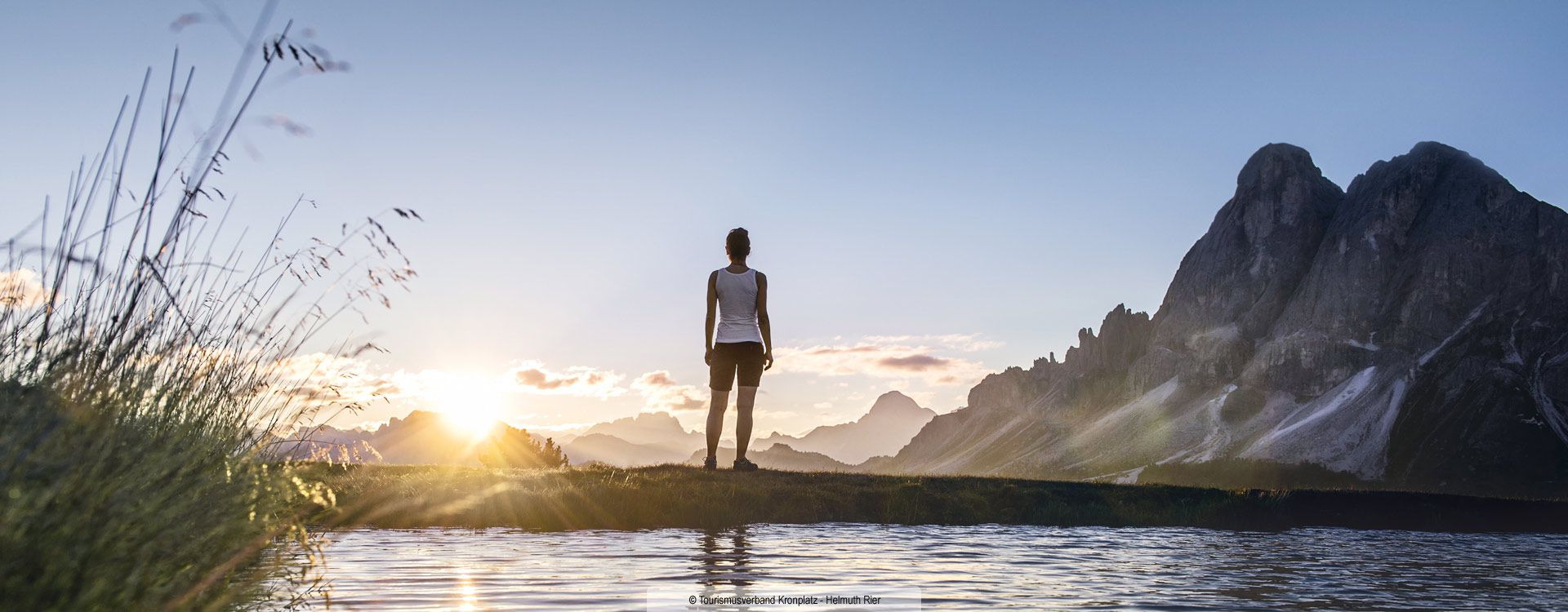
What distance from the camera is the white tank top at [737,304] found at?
14.2m

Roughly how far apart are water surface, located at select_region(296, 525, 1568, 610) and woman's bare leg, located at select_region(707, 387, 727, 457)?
3133 millimetres

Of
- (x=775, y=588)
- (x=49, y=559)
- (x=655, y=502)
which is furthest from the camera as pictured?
(x=655, y=502)

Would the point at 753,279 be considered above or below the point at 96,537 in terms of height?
above

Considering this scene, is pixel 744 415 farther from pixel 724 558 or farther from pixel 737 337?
pixel 724 558

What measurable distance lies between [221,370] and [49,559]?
3791mm

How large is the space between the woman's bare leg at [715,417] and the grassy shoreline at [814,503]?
0.44 meters

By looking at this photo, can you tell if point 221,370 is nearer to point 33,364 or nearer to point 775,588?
point 33,364

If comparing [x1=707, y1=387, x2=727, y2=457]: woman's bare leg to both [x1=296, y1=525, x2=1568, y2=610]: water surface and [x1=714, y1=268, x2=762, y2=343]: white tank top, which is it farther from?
[x1=296, y1=525, x2=1568, y2=610]: water surface

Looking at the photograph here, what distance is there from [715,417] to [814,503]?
209 centimetres

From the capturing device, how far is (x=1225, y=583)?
707 cm

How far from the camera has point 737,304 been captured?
14.2 m

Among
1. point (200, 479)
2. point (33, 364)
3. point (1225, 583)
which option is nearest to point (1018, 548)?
point (1225, 583)

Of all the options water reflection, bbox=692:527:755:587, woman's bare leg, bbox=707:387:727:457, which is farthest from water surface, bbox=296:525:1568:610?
woman's bare leg, bbox=707:387:727:457

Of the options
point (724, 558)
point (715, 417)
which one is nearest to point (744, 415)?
point (715, 417)
